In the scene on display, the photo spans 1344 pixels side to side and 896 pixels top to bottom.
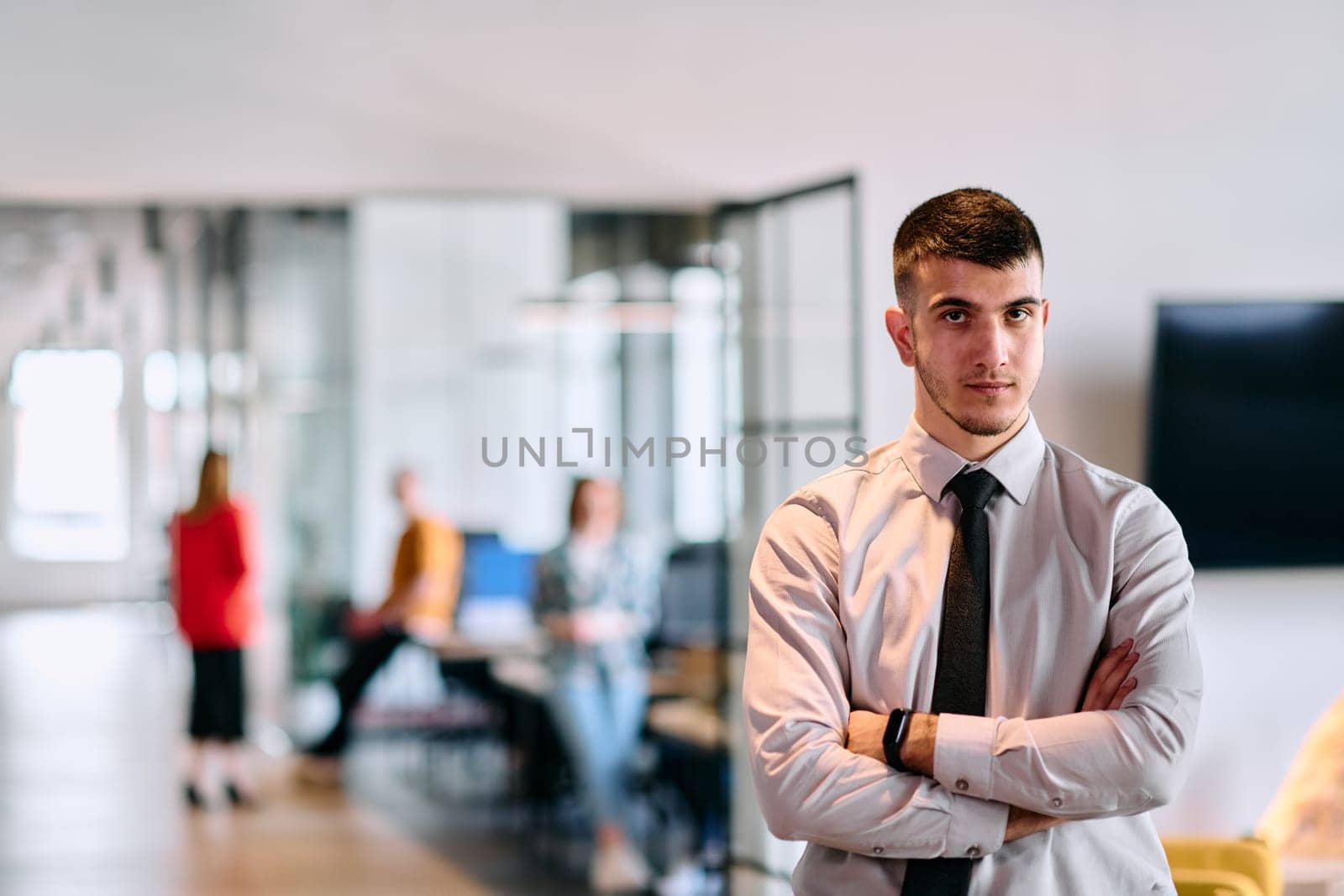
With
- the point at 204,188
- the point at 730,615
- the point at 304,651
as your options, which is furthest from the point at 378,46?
the point at 304,651

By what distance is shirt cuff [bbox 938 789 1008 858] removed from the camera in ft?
5.74

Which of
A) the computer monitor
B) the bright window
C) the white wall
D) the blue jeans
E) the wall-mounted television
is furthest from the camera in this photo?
the bright window

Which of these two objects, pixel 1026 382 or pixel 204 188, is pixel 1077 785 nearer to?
pixel 1026 382

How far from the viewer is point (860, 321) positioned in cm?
421

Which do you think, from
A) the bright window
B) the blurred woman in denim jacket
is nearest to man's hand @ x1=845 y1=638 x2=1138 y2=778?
the blurred woman in denim jacket

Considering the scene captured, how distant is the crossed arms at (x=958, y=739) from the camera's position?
1741mm

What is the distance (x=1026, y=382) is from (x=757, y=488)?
290 cm

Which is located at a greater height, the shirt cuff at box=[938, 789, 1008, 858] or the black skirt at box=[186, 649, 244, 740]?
the shirt cuff at box=[938, 789, 1008, 858]

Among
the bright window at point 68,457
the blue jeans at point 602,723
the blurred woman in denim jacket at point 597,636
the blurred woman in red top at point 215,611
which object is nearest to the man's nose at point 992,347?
the blurred woman in denim jacket at point 597,636

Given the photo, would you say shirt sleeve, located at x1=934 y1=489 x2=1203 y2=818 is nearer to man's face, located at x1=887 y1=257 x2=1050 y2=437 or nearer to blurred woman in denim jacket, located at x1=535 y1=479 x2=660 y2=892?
man's face, located at x1=887 y1=257 x2=1050 y2=437

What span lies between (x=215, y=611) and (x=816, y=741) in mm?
5930

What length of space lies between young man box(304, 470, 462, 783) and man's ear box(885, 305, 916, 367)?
5640mm

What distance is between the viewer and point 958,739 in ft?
5.71

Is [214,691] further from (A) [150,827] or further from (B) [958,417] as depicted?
(B) [958,417]
